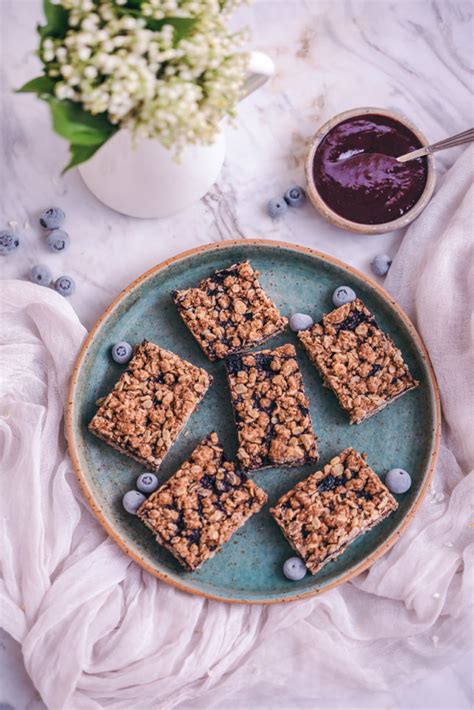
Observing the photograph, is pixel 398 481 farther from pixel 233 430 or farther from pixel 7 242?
pixel 7 242

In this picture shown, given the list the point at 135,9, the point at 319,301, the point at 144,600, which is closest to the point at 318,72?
the point at 319,301

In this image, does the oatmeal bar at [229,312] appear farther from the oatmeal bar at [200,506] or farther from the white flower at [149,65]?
the white flower at [149,65]

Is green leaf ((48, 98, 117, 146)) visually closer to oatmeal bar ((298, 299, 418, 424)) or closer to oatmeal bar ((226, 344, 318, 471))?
oatmeal bar ((226, 344, 318, 471))

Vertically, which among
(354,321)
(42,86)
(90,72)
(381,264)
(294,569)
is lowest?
(294,569)

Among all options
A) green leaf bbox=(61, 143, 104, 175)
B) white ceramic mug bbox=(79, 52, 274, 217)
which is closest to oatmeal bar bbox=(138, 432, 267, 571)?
white ceramic mug bbox=(79, 52, 274, 217)

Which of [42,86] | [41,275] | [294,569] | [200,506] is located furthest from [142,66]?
[294,569]

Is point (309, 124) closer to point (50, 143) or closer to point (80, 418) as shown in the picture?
point (50, 143)

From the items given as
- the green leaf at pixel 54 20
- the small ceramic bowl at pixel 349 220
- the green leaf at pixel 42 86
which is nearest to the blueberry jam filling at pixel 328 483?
the small ceramic bowl at pixel 349 220
